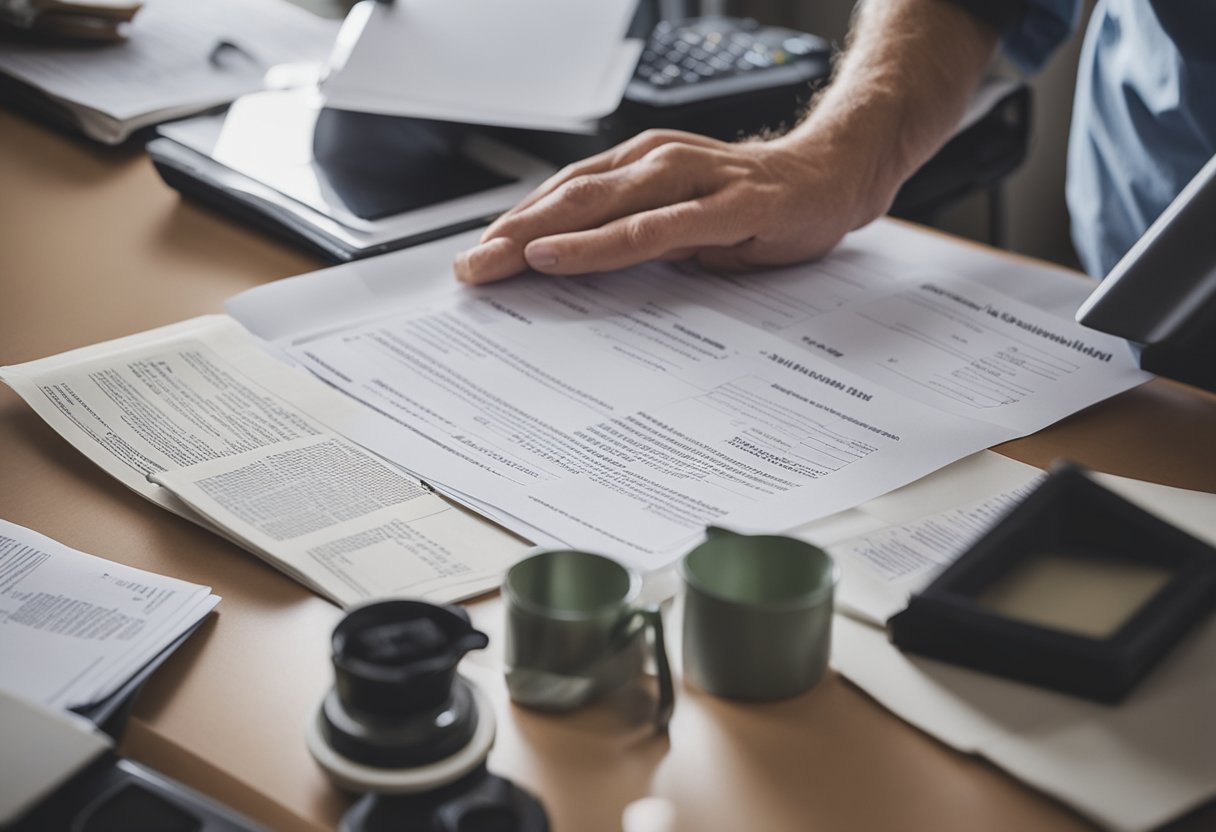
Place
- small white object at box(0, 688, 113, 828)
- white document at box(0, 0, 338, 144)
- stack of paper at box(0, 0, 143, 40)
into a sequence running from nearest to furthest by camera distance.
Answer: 1. small white object at box(0, 688, 113, 828)
2. white document at box(0, 0, 338, 144)
3. stack of paper at box(0, 0, 143, 40)

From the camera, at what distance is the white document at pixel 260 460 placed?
0.62 metres

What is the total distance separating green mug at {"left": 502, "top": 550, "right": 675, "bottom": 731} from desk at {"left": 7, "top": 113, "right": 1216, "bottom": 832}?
0.01 m

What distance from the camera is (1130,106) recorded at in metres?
1.06

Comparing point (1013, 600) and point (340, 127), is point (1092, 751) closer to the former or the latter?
point (1013, 600)


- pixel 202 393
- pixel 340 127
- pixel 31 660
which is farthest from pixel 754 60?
pixel 31 660

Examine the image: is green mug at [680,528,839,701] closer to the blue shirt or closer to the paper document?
the paper document

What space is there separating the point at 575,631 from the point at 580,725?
5cm

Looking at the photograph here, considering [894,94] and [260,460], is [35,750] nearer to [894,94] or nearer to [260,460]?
[260,460]

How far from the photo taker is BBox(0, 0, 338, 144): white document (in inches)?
50.7

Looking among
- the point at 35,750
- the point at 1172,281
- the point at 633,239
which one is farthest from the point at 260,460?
the point at 1172,281

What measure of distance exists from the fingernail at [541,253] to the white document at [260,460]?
232 millimetres

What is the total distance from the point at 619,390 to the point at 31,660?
39 cm

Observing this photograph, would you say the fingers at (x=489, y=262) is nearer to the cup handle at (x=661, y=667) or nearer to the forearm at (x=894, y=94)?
the forearm at (x=894, y=94)

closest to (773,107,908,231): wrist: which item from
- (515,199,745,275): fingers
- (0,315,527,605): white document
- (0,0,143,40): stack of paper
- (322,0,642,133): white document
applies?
(515,199,745,275): fingers
